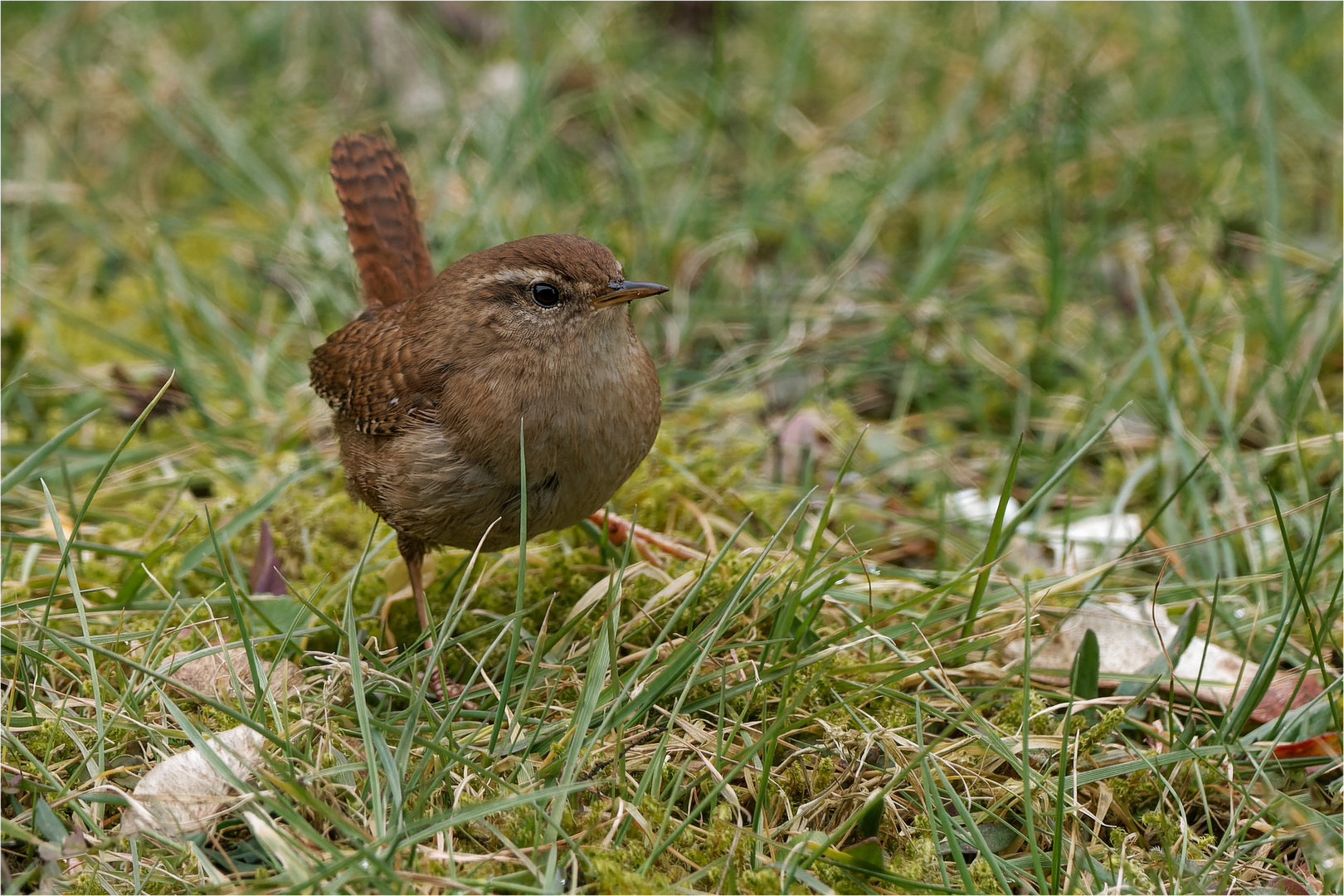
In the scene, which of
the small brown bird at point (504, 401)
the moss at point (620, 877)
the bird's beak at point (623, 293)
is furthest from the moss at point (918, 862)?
the bird's beak at point (623, 293)

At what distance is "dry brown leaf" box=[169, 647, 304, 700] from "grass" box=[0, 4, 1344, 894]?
0.13 ft

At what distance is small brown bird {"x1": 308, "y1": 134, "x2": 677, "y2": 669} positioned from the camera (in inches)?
123

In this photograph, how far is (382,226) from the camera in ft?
13.7

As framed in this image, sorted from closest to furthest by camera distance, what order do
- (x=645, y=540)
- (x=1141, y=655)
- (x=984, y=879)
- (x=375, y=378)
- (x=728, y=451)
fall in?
(x=984, y=879) < (x=1141, y=655) < (x=375, y=378) < (x=645, y=540) < (x=728, y=451)

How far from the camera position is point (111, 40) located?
682 cm

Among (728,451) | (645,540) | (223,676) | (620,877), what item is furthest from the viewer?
(728,451)

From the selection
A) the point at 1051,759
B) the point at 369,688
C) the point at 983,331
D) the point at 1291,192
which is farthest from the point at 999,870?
the point at 1291,192

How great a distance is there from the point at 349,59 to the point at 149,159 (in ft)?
4.47

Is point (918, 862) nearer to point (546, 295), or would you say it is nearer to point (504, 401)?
point (504, 401)

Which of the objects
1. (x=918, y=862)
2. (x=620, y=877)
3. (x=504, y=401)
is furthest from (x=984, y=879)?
(x=504, y=401)

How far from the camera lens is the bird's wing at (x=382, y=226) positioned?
4.18m

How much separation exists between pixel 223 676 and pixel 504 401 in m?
0.99

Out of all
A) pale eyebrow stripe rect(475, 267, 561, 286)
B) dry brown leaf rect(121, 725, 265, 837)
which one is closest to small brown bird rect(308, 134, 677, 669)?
pale eyebrow stripe rect(475, 267, 561, 286)

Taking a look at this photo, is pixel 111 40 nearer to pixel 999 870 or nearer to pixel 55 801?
pixel 55 801
